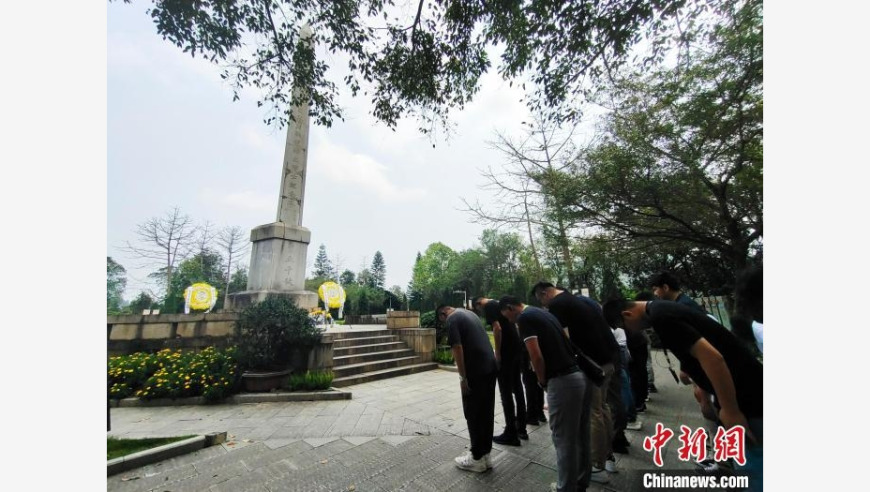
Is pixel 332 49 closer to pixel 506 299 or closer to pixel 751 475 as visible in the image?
pixel 506 299

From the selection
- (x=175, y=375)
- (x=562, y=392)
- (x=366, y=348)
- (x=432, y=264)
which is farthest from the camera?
(x=432, y=264)

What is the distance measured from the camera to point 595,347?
3061mm

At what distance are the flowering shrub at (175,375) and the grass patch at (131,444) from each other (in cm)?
183

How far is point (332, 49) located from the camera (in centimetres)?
486

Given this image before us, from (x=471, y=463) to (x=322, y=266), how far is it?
207 feet

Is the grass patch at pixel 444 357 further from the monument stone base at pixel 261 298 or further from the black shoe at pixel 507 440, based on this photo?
the black shoe at pixel 507 440

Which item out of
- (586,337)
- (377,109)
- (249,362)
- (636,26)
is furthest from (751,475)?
(249,362)

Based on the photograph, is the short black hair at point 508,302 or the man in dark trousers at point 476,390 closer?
the man in dark trousers at point 476,390

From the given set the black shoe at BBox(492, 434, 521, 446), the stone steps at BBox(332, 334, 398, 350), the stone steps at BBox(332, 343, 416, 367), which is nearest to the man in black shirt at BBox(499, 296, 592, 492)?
the black shoe at BBox(492, 434, 521, 446)

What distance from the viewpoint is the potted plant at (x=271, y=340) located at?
20.1 ft

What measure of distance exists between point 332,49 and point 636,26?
Result: 4.10 metres

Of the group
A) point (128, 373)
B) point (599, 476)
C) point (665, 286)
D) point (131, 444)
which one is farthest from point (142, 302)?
point (665, 286)

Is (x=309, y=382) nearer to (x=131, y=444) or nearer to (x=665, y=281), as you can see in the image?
(x=131, y=444)

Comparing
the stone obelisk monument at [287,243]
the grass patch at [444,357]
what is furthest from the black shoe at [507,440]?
the stone obelisk monument at [287,243]
